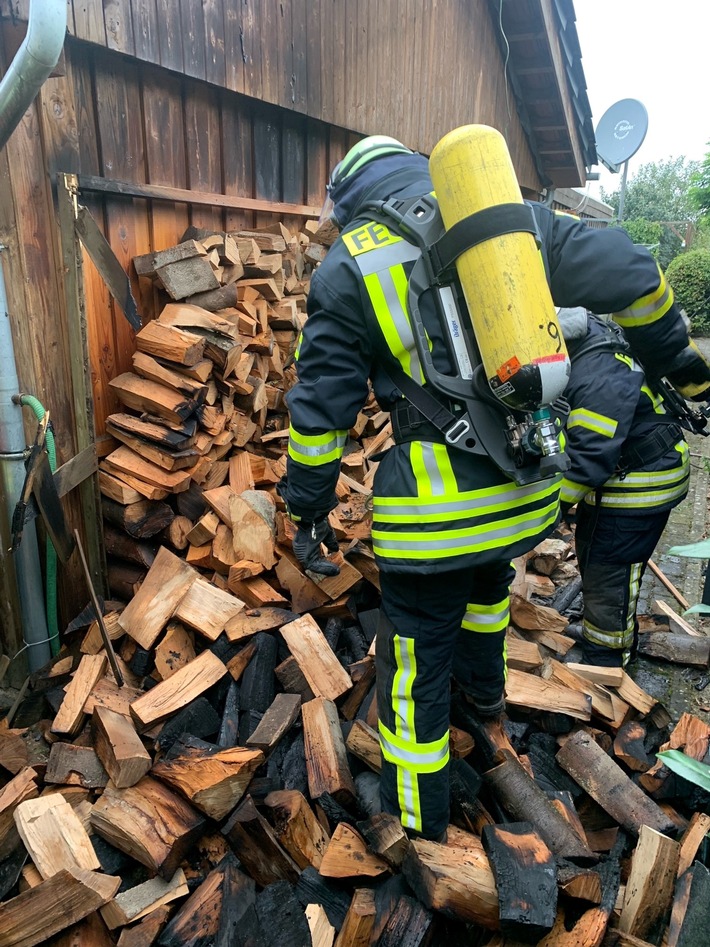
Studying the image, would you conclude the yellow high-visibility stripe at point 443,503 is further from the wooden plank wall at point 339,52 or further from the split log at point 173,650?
the wooden plank wall at point 339,52

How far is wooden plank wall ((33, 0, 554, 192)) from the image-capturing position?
3.37m

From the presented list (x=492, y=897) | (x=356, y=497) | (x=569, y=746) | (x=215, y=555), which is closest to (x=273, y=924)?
(x=492, y=897)

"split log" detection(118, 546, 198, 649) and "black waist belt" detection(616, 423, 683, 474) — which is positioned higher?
"black waist belt" detection(616, 423, 683, 474)

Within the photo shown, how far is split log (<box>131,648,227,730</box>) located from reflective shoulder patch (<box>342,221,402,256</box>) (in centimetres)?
171

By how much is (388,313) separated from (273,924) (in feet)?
5.87

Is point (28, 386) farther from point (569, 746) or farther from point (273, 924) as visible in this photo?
point (569, 746)

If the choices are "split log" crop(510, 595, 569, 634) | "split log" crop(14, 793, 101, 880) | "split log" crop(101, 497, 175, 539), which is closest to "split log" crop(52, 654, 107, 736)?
"split log" crop(14, 793, 101, 880)

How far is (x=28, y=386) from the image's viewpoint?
285 centimetres

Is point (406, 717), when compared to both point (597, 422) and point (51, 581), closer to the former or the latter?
point (597, 422)

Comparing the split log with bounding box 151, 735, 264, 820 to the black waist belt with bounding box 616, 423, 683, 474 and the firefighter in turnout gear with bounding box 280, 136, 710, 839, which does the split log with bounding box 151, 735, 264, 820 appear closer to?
the firefighter in turnout gear with bounding box 280, 136, 710, 839

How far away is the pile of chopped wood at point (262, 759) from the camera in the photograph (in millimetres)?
1916

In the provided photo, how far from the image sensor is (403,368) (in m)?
2.03

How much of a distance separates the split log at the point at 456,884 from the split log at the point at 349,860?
0.38ft

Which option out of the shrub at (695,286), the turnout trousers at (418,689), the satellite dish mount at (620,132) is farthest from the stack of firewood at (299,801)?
the shrub at (695,286)
